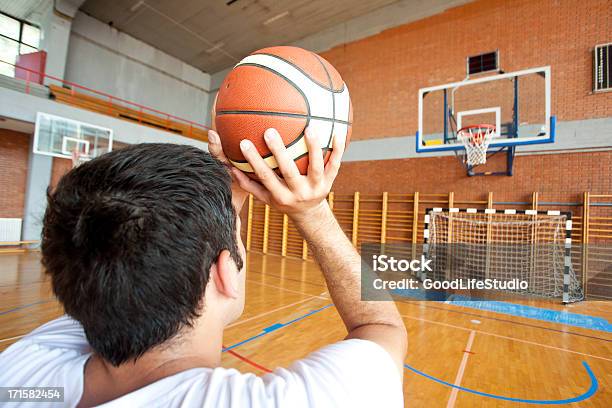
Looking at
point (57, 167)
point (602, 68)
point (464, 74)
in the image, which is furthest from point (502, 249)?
point (57, 167)

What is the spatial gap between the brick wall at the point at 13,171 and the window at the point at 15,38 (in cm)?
223

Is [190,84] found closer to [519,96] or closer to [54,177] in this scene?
[54,177]

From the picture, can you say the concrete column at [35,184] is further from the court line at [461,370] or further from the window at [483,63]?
the window at [483,63]

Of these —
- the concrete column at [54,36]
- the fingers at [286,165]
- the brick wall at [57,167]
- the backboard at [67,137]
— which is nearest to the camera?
the fingers at [286,165]

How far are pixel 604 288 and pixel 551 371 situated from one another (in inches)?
171

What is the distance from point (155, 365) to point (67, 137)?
877 centimetres

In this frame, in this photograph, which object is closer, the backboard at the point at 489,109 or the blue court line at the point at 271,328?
the blue court line at the point at 271,328

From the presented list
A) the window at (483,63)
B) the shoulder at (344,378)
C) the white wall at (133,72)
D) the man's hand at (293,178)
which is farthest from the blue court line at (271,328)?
the white wall at (133,72)

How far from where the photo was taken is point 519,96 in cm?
661

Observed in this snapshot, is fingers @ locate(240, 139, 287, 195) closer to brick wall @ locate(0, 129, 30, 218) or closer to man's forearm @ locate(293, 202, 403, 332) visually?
man's forearm @ locate(293, 202, 403, 332)

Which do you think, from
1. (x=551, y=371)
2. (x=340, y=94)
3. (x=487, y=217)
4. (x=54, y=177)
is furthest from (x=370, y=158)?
(x=54, y=177)

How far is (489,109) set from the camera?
20.3 ft

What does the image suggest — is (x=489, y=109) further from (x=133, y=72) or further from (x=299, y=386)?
(x=133, y=72)

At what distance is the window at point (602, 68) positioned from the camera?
588cm
